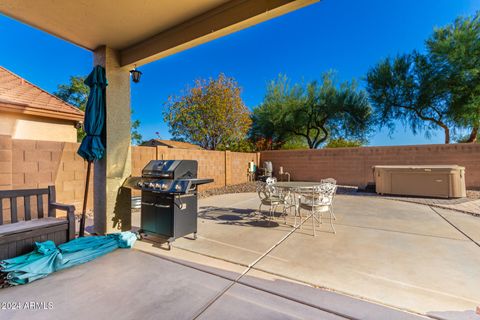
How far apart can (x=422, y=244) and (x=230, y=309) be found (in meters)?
3.19

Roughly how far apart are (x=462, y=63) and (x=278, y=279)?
14.0 metres

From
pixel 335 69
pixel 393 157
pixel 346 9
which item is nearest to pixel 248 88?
pixel 335 69

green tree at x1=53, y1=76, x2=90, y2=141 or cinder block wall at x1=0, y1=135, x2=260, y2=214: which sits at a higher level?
green tree at x1=53, y1=76, x2=90, y2=141

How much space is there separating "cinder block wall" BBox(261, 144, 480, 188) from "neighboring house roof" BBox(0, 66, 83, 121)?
9.38 metres

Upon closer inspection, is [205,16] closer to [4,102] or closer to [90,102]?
[90,102]

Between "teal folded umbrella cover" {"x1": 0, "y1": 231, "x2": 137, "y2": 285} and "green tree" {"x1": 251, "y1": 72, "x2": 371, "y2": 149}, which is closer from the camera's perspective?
"teal folded umbrella cover" {"x1": 0, "y1": 231, "x2": 137, "y2": 285}

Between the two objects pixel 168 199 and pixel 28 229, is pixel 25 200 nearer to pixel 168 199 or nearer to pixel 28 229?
pixel 28 229

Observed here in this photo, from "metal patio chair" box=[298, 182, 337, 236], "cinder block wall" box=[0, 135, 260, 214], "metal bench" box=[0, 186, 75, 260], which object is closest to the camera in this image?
"metal bench" box=[0, 186, 75, 260]

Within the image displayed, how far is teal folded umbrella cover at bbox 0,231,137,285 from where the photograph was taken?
221 cm

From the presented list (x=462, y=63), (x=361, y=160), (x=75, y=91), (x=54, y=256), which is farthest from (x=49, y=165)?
(x=75, y=91)

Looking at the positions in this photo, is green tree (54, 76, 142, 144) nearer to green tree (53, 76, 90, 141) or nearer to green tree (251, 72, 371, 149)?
green tree (53, 76, 90, 141)

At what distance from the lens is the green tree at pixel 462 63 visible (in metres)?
10.1

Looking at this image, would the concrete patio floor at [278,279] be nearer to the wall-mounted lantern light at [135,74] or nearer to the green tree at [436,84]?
the wall-mounted lantern light at [135,74]

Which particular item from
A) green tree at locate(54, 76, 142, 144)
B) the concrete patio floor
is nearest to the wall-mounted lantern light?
the concrete patio floor
